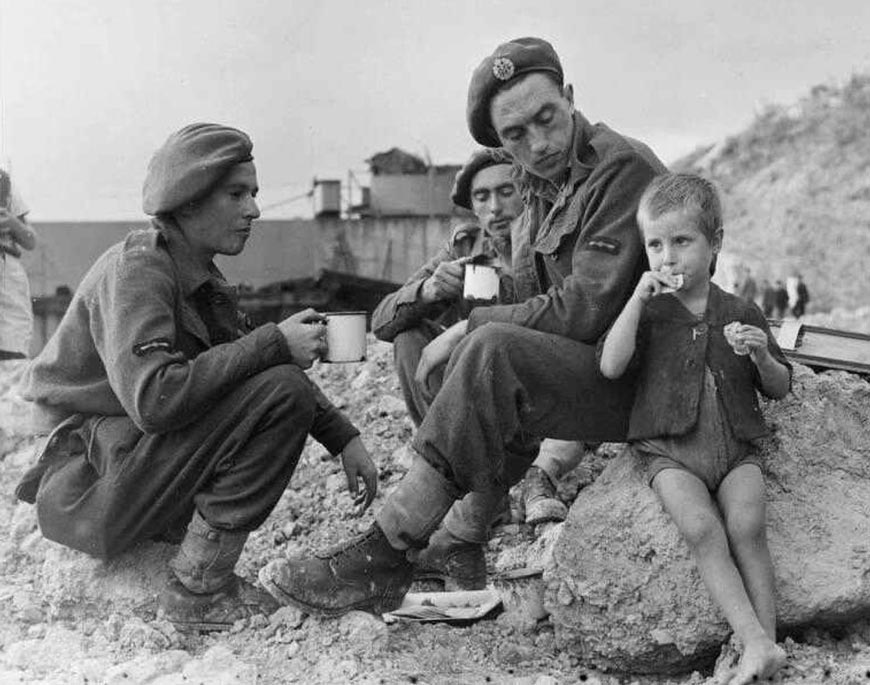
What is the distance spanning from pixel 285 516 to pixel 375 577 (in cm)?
158

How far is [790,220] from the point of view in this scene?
2673 centimetres

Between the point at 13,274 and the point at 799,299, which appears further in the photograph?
the point at 799,299

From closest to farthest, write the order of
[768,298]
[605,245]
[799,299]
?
[605,245] < [799,299] < [768,298]

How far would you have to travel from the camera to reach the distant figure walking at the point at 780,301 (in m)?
23.9

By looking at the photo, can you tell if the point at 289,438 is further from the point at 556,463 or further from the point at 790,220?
the point at 790,220

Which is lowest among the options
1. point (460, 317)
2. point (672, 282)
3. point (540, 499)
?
point (540, 499)

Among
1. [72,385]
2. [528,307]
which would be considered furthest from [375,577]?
[72,385]

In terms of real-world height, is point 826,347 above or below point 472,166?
below

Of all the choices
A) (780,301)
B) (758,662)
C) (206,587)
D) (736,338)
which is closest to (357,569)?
(206,587)

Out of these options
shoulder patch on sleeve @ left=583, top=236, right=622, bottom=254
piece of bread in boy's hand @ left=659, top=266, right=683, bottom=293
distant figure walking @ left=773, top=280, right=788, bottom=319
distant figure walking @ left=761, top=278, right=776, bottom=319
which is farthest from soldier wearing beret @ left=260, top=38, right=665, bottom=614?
distant figure walking @ left=773, top=280, right=788, bottom=319

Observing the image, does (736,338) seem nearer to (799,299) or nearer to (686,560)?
(686,560)

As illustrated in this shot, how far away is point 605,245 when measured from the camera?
3482 mm

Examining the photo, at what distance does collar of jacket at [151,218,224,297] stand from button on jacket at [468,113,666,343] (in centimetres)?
95

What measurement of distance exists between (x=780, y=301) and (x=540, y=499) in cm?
2083
